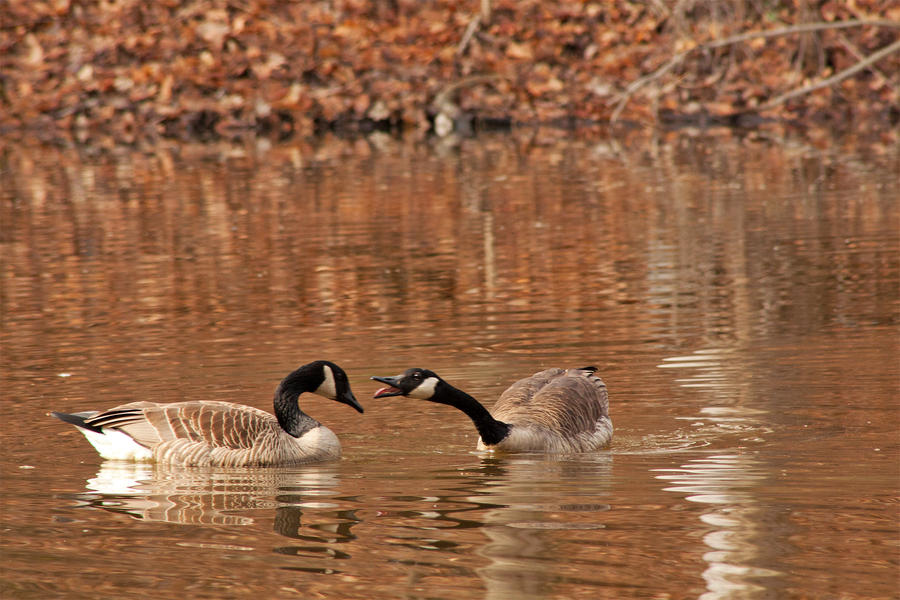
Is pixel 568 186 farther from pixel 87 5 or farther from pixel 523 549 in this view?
pixel 87 5

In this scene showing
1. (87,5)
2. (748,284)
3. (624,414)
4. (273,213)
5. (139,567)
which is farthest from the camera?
(87,5)

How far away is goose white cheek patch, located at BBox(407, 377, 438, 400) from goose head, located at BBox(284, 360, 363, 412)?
13.6 inches

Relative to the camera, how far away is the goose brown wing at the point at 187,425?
29.1 ft

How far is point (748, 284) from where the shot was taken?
14.0 metres

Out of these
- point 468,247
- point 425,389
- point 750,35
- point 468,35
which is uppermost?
point 468,35

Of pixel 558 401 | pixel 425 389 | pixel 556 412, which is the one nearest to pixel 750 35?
pixel 558 401

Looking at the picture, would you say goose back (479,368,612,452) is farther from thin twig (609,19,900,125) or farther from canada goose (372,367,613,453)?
thin twig (609,19,900,125)

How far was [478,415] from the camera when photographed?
8984mm

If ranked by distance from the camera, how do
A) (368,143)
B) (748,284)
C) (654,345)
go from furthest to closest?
1. (368,143)
2. (748,284)
3. (654,345)

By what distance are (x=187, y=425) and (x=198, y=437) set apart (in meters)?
0.10

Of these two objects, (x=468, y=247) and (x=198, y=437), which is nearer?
(x=198, y=437)

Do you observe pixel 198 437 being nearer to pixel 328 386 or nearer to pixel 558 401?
pixel 328 386

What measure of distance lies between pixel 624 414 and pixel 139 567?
14.3ft

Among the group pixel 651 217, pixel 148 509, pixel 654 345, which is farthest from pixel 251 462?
pixel 651 217
